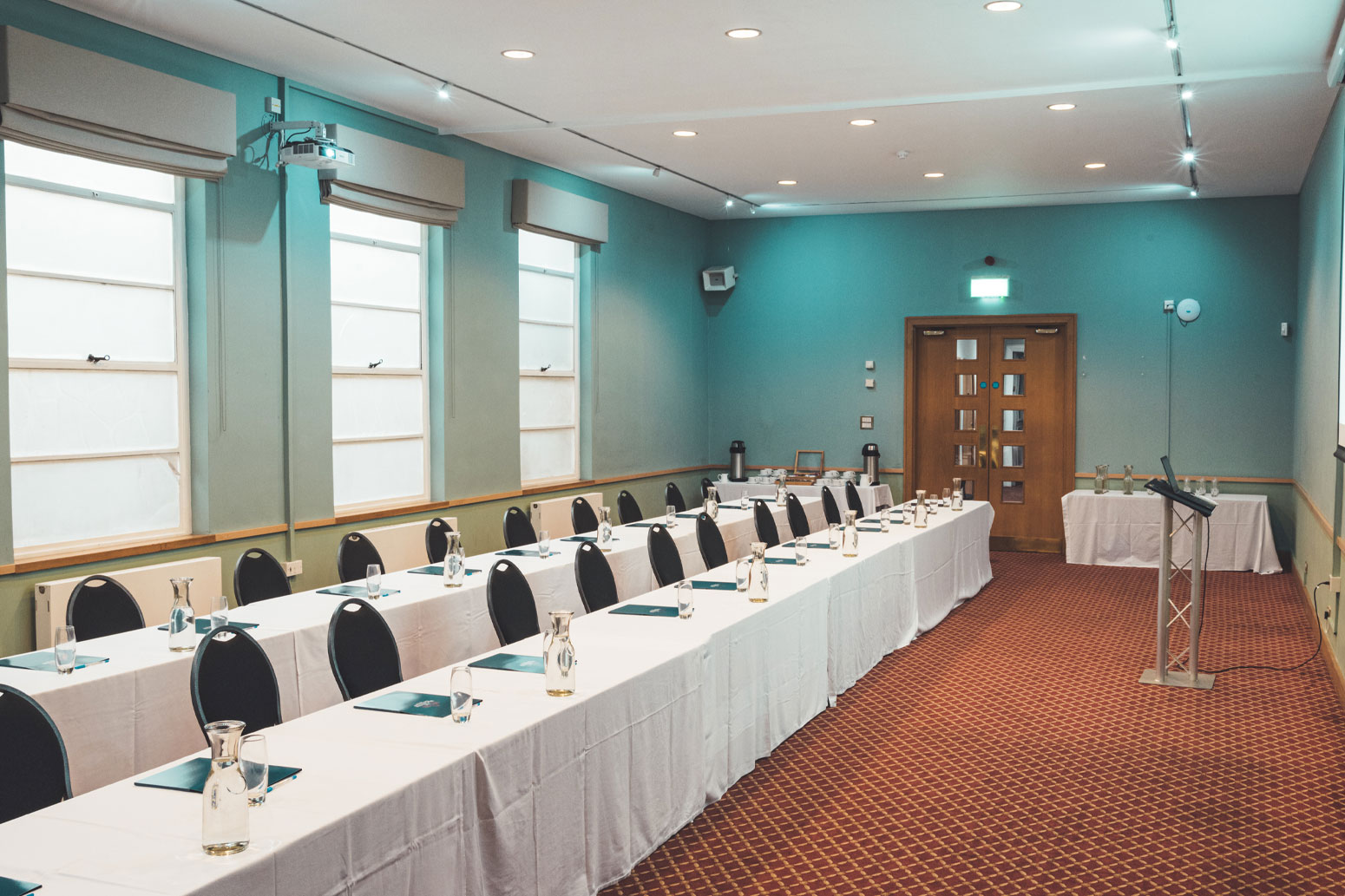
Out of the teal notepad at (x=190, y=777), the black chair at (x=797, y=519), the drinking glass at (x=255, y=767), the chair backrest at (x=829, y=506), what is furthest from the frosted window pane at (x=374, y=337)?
the drinking glass at (x=255, y=767)

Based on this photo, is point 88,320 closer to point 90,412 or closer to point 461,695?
point 90,412

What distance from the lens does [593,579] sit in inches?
229

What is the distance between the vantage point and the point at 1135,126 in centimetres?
819

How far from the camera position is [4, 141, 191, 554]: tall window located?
19.0 ft

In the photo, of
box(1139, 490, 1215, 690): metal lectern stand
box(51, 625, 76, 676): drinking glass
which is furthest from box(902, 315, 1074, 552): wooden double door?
box(51, 625, 76, 676): drinking glass

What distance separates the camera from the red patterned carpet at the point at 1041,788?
381 centimetres

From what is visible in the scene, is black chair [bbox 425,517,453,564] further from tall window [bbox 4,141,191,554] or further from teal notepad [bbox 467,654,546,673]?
teal notepad [bbox 467,654,546,673]

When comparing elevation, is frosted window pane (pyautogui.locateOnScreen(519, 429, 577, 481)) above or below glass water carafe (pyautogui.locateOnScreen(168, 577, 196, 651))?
above

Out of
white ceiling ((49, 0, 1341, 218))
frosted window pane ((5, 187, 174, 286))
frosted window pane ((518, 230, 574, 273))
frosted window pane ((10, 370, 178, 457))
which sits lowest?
frosted window pane ((10, 370, 178, 457))

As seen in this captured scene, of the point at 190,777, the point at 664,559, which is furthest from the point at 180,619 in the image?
the point at 664,559

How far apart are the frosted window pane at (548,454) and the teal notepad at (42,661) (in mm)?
5735

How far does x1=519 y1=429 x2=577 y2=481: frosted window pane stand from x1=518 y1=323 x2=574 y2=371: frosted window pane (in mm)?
633

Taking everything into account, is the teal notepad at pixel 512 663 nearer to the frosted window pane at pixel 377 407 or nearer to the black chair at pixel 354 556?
the black chair at pixel 354 556

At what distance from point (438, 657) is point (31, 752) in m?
2.45
